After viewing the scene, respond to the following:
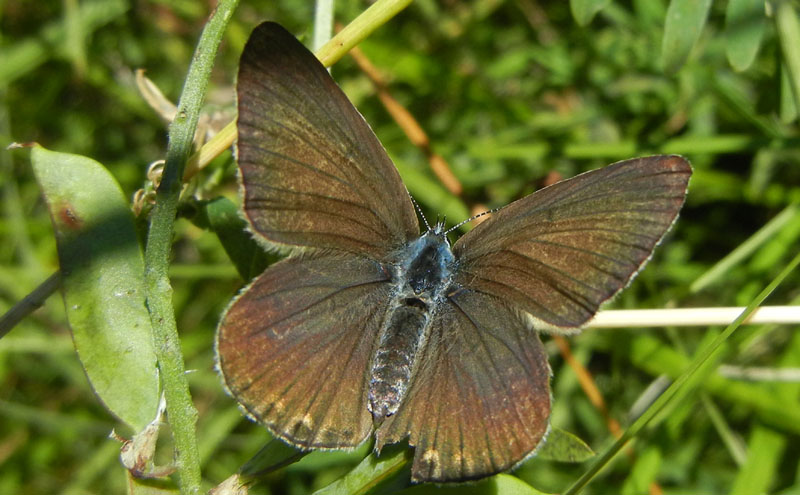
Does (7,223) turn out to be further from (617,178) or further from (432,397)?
(617,178)

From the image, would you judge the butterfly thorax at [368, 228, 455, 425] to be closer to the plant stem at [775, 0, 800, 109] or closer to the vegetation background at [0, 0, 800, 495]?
the vegetation background at [0, 0, 800, 495]

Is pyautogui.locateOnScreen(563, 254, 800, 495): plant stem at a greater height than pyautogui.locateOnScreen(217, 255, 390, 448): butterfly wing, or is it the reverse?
pyautogui.locateOnScreen(217, 255, 390, 448): butterfly wing

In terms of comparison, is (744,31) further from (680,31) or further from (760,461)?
(760,461)

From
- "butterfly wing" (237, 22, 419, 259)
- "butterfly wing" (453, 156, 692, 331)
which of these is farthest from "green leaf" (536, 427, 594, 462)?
"butterfly wing" (237, 22, 419, 259)

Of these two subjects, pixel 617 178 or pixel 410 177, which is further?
pixel 410 177

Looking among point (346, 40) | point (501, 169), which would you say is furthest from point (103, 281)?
point (501, 169)

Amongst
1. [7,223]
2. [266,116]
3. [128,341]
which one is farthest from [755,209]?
[7,223]

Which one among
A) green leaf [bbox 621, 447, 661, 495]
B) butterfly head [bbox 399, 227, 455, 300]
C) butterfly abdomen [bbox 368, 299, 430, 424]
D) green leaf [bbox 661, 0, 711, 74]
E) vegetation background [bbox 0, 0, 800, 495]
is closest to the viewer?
butterfly abdomen [bbox 368, 299, 430, 424]
